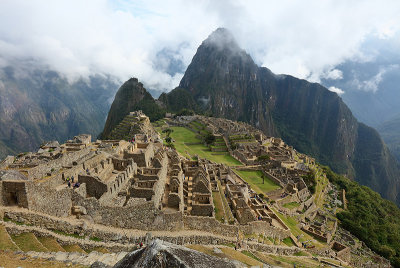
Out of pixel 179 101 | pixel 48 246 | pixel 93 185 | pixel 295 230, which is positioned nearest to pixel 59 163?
pixel 93 185

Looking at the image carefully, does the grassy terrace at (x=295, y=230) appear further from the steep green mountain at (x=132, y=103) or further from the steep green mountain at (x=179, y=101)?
the steep green mountain at (x=179, y=101)

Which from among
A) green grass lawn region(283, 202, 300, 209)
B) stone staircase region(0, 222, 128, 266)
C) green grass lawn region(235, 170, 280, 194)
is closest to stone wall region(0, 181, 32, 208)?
stone staircase region(0, 222, 128, 266)

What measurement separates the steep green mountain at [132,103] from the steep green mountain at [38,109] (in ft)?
83.1

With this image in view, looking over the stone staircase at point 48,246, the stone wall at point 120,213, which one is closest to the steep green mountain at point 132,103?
the stone wall at point 120,213

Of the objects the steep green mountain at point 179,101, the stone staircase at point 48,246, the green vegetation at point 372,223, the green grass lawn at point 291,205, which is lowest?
the green vegetation at point 372,223

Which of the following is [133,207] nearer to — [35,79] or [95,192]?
[95,192]

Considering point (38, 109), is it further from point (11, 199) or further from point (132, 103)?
point (11, 199)

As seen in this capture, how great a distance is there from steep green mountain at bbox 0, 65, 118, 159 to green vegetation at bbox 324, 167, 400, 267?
80.7 m

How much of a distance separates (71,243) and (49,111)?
3218 inches

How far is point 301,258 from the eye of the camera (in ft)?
70.9

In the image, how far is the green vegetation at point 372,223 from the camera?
37562 millimetres

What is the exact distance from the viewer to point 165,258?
493 cm

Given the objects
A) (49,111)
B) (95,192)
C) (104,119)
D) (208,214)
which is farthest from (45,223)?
(104,119)

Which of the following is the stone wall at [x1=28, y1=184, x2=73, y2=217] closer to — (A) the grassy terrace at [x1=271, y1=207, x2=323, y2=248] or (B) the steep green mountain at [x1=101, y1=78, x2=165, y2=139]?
(A) the grassy terrace at [x1=271, y1=207, x2=323, y2=248]
